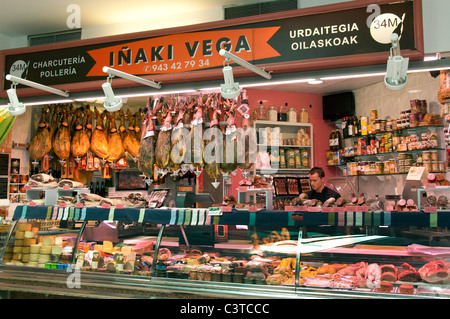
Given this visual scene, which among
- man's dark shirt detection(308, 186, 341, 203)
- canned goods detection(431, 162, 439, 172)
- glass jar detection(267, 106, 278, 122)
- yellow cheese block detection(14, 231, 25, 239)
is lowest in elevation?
yellow cheese block detection(14, 231, 25, 239)

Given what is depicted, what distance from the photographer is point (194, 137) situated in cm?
459

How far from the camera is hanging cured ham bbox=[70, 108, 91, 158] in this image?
7.16 meters

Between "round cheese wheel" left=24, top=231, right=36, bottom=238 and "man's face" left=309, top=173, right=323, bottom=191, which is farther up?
"man's face" left=309, top=173, right=323, bottom=191

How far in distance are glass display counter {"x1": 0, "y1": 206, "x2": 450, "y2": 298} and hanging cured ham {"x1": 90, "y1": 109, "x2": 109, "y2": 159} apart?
3.18 metres

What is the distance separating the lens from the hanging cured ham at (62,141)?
23.1 feet

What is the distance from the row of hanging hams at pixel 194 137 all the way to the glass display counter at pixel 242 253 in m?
0.95

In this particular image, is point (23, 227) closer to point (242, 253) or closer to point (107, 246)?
point (107, 246)

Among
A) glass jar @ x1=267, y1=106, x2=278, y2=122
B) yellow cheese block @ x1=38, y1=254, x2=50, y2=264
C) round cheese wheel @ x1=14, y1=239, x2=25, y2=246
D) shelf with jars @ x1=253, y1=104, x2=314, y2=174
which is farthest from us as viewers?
glass jar @ x1=267, y1=106, x2=278, y2=122

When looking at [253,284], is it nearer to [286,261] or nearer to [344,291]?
[286,261]

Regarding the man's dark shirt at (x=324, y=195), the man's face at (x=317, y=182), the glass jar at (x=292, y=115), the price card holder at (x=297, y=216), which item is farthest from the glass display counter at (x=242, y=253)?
the glass jar at (x=292, y=115)

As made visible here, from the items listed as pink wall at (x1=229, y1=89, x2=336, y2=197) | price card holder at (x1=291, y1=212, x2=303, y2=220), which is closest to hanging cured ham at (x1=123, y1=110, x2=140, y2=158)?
pink wall at (x1=229, y1=89, x2=336, y2=197)

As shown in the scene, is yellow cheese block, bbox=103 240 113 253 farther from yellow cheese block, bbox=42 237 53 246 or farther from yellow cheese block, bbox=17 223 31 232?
yellow cheese block, bbox=17 223 31 232

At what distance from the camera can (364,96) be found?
26.6 ft

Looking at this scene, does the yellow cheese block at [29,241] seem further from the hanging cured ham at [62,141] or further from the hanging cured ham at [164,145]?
the hanging cured ham at [62,141]
